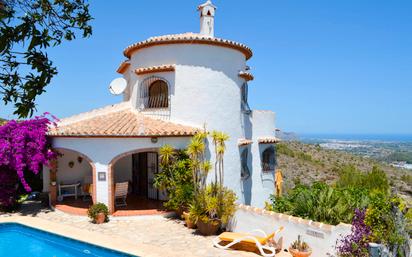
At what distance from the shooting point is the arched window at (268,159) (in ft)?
79.2

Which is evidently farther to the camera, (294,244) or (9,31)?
(294,244)

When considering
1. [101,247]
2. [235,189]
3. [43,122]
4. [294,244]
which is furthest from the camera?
[235,189]

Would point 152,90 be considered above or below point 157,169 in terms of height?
above

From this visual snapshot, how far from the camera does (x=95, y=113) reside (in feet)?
69.1

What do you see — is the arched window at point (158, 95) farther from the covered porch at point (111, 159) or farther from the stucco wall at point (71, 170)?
the stucco wall at point (71, 170)

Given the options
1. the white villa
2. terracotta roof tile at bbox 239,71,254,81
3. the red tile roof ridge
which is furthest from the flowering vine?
terracotta roof tile at bbox 239,71,254,81

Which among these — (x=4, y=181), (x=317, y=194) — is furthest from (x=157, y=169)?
(x=317, y=194)

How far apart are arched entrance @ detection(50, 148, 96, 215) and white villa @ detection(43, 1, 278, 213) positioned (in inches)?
2.5

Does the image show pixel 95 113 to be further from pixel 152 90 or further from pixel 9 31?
pixel 9 31

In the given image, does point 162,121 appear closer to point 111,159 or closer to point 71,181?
point 111,159

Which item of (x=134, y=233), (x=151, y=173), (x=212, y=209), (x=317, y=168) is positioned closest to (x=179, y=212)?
(x=134, y=233)

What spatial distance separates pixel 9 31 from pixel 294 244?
10.9 metres

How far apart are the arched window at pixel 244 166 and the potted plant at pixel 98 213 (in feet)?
29.9

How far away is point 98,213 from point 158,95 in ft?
26.4
